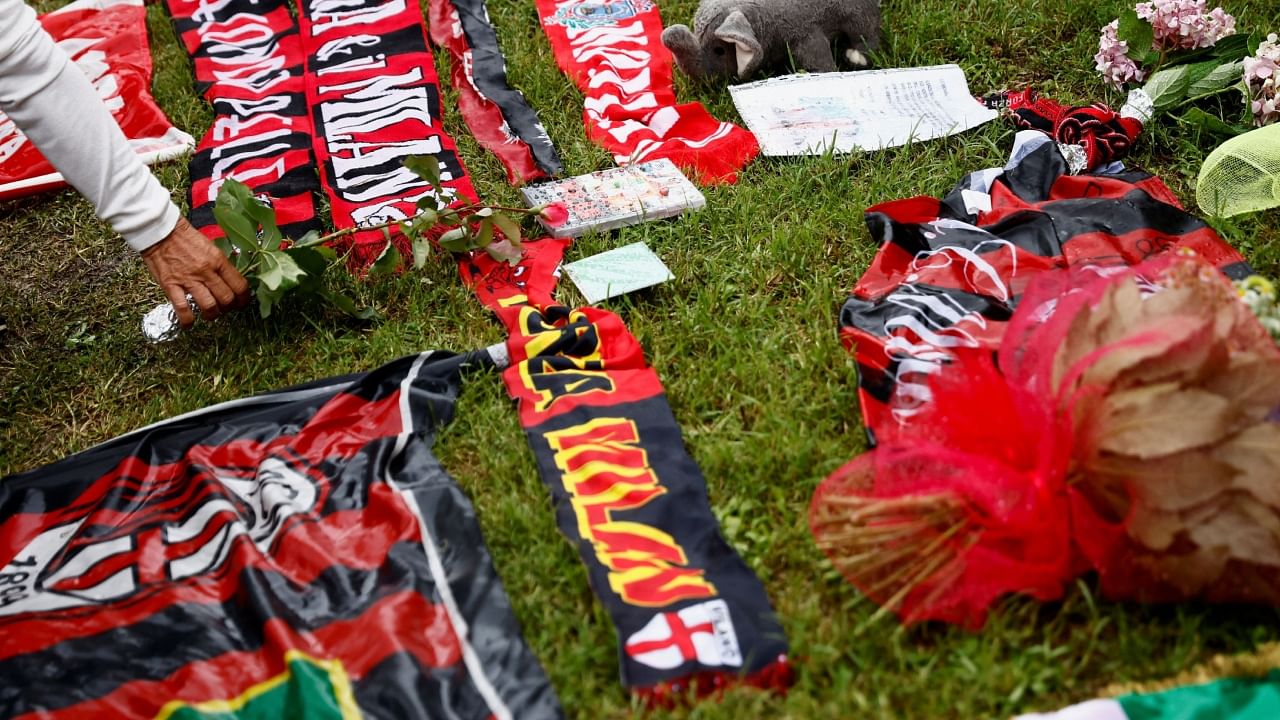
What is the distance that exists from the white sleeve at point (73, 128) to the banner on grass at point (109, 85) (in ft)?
3.28

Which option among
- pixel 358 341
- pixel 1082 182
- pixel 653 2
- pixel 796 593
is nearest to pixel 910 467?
pixel 796 593

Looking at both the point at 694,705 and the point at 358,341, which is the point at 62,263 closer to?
the point at 358,341

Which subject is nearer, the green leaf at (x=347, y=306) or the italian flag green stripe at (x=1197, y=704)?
the italian flag green stripe at (x=1197, y=704)

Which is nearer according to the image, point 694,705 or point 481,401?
point 694,705

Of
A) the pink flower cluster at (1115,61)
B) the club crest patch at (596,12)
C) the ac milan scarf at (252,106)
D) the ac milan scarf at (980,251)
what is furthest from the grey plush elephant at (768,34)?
the ac milan scarf at (252,106)

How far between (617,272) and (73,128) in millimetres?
1299

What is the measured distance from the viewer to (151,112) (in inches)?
134

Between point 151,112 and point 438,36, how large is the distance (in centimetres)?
101

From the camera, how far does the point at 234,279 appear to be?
2.54m

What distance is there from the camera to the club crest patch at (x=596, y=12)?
12.1ft

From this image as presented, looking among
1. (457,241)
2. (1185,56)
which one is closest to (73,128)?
(457,241)

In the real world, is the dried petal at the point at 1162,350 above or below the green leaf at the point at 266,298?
above

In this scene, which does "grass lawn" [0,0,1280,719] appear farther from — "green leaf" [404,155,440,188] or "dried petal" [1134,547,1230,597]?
"green leaf" [404,155,440,188]

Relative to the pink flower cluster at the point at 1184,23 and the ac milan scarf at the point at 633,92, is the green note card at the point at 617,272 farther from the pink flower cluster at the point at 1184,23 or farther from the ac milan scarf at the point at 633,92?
the pink flower cluster at the point at 1184,23
